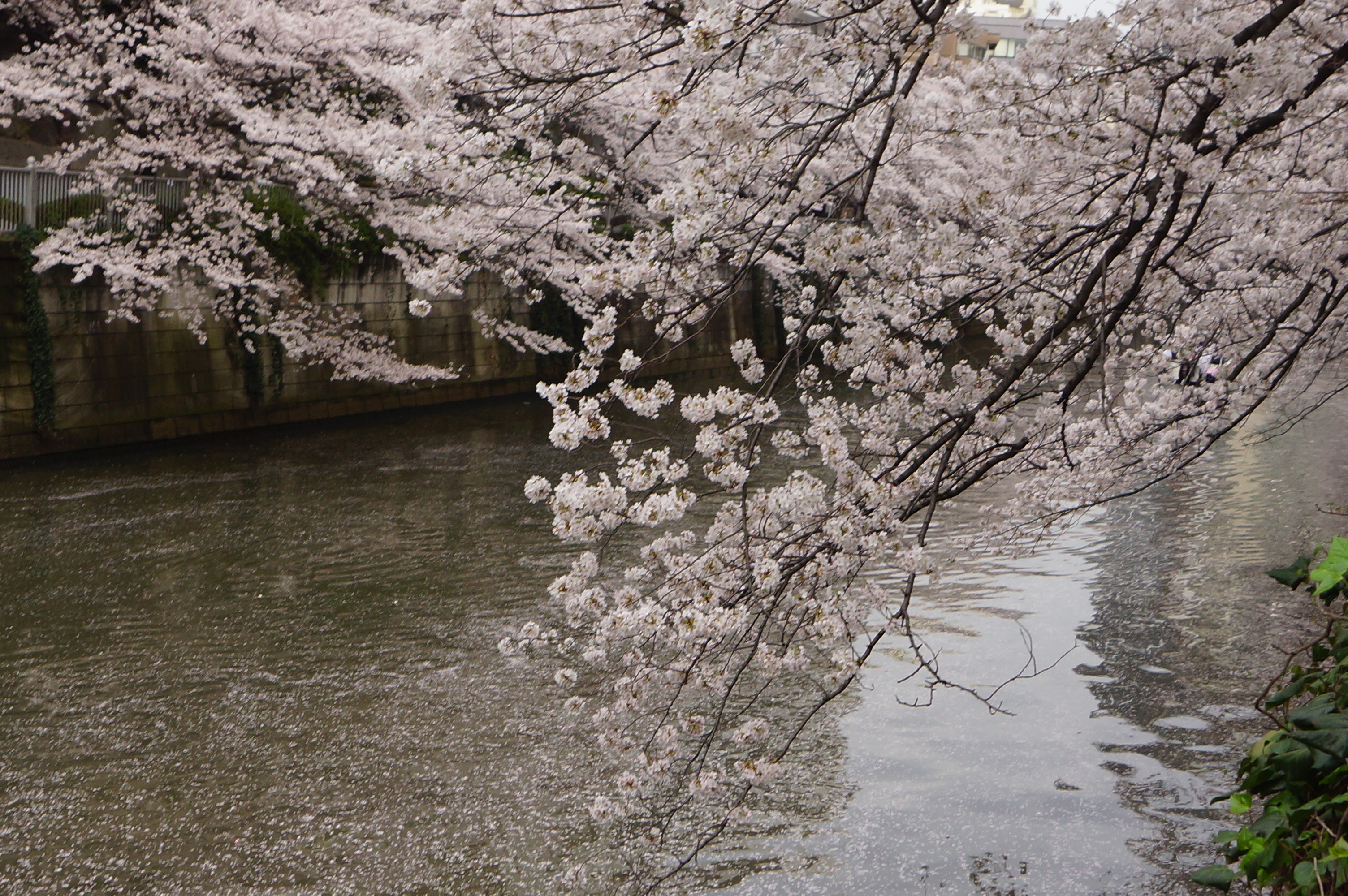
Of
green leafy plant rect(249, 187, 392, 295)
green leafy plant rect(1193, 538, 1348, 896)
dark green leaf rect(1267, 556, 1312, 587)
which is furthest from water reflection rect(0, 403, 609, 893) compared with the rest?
green leafy plant rect(249, 187, 392, 295)

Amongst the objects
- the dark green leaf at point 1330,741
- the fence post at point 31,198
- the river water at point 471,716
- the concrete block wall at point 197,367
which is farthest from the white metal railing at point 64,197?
the dark green leaf at point 1330,741

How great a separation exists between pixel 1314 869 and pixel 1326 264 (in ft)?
9.67

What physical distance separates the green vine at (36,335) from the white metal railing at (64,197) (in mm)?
244

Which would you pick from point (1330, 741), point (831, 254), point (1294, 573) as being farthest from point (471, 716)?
→ point (1330, 741)

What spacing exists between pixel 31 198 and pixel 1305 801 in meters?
13.2

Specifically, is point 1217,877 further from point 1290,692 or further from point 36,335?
point 36,335

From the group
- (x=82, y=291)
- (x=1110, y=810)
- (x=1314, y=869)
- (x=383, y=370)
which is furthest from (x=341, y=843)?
(x=383, y=370)

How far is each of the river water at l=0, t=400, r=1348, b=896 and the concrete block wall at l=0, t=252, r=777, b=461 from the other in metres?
2.46

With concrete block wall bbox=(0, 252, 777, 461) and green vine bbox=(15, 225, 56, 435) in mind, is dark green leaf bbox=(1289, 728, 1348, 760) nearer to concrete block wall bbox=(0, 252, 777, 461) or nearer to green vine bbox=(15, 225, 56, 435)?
concrete block wall bbox=(0, 252, 777, 461)

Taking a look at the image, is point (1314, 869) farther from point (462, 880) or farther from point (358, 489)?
point (358, 489)

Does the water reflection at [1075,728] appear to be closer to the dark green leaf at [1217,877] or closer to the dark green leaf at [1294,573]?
the dark green leaf at [1217,877]

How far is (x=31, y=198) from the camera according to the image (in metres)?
12.7

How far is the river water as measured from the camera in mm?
4473

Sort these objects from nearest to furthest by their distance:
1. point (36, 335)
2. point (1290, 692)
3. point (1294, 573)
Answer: point (1290, 692) → point (1294, 573) → point (36, 335)
